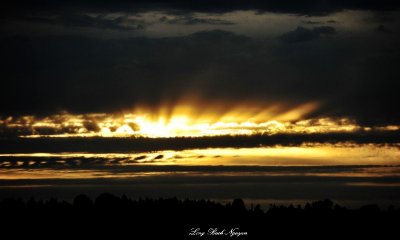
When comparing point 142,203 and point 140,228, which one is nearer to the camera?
point 140,228

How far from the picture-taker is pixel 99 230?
505ft

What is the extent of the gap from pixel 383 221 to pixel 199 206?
96.8 ft

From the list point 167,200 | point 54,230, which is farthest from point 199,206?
point 54,230

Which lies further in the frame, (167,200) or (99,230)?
(167,200)

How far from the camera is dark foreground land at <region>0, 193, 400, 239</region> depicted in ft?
503

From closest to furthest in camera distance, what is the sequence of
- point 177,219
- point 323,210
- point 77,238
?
1. point 77,238
2. point 177,219
3. point 323,210

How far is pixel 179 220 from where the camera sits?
160 meters

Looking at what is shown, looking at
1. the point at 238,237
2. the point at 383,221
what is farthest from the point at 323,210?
the point at 238,237

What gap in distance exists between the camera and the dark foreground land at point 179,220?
153 metres

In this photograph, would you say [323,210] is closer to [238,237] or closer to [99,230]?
[238,237]

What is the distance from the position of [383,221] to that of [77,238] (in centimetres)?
4792

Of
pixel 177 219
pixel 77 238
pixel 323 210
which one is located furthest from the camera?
pixel 323 210

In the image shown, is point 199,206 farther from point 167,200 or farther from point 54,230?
point 54,230

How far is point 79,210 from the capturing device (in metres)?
163
